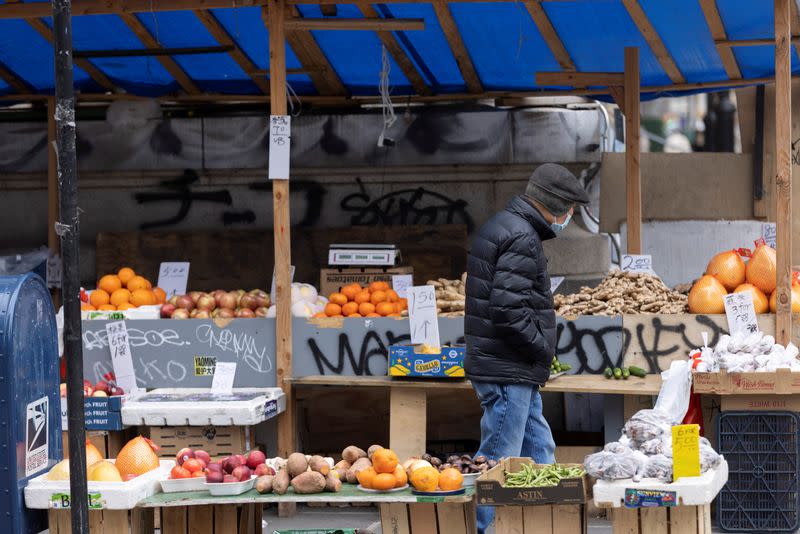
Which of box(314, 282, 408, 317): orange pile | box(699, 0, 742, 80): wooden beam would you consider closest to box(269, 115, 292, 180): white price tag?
box(314, 282, 408, 317): orange pile

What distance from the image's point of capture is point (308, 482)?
5.88 m

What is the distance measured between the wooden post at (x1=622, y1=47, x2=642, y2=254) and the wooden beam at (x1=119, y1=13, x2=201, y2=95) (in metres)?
4.16

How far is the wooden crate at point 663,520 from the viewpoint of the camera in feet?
18.7

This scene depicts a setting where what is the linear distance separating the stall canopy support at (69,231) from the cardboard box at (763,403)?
4299 mm

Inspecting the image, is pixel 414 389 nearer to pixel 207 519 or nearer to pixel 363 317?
pixel 363 317

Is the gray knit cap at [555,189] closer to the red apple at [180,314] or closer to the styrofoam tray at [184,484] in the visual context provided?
the styrofoam tray at [184,484]

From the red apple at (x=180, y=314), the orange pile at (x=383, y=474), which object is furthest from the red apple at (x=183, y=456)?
the red apple at (x=180, y=314)

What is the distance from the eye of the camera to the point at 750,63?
407 inches

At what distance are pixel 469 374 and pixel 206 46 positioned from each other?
5.01 m

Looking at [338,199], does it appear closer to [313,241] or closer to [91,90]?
[313,241]

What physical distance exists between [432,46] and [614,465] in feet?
18.2

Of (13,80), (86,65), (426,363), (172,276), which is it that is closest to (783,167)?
(426,363)

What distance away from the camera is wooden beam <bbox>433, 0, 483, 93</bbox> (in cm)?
961

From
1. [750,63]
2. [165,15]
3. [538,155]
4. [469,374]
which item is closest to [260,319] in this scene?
[469,374]
